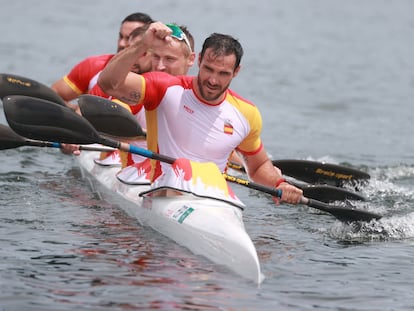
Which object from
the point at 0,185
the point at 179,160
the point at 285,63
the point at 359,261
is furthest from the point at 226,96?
the point at 285,63

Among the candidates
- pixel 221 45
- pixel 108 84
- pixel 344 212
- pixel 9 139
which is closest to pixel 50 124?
pixel 108 84

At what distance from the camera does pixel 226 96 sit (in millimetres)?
8367

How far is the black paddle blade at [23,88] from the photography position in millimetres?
10633

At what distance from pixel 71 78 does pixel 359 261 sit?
207 inches

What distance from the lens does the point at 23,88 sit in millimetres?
10758

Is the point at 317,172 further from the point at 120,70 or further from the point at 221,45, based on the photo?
the point at 120,70

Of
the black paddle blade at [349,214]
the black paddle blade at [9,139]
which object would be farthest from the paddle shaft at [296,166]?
the black paddle blade at [349,214]

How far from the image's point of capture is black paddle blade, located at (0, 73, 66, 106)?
10.6 m

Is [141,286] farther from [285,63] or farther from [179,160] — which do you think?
[285,63]

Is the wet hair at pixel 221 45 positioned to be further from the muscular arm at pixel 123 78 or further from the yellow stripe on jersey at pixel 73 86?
the yellow stripe on jersey at pixel 73 86

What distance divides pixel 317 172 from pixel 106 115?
10.3 ft

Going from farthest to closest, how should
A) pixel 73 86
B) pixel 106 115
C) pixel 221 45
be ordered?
pixel 73 86 → pixel 106 115 → pixel 221 45

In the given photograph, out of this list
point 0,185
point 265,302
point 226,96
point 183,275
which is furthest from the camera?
point 0,185

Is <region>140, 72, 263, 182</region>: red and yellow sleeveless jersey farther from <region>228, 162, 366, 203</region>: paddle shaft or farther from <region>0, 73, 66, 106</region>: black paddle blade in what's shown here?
<region>0, 73, 66, 106</region>: black paddle blade
